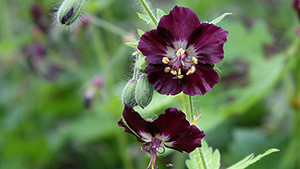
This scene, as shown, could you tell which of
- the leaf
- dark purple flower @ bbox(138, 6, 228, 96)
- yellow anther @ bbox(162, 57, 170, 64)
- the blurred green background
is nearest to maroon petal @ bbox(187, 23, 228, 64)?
dark purple flower @ bbox(138, 6, 228, 96)

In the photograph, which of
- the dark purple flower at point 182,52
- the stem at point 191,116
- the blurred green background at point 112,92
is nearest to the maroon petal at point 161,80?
the dark purple flower at point 182,52

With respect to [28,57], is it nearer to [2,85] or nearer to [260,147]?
[2,85]

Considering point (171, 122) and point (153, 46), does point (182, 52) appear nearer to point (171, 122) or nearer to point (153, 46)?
point (153, 46)

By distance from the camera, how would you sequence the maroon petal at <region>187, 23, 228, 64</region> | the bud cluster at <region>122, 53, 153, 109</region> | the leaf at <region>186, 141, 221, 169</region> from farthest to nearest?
the leaf at <region>186, 141, 221, 169</region>
the bud cluster at <region>122, 53, 153, 109</region>
the maroon petal at <region>187, 23, 228, 64</region>

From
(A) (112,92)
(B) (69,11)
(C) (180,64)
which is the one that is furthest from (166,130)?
(A) (112,92)

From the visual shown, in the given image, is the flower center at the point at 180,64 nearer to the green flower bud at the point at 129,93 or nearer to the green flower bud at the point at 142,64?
the green flower bud at the point at 142,64

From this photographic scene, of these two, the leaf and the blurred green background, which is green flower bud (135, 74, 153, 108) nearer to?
the leaf

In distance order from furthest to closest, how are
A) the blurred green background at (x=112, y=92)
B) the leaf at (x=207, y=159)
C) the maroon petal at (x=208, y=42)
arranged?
the blurred green background at (x=112, y=92), the leaf at (x=207, y=159), the maroon petal at (x=208, y=42)
